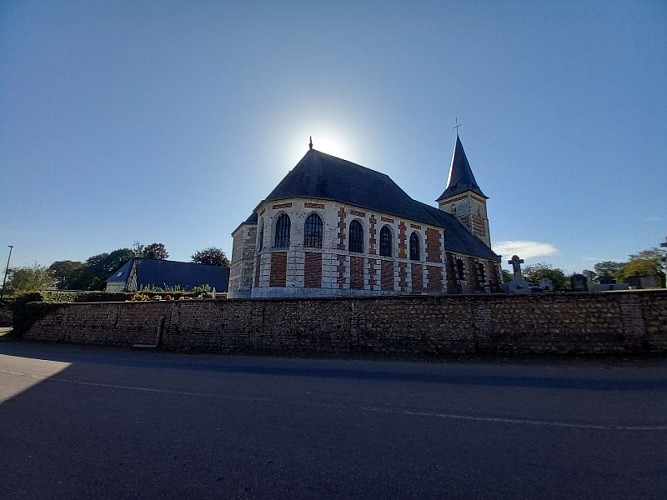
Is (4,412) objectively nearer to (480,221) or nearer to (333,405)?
(333,405)

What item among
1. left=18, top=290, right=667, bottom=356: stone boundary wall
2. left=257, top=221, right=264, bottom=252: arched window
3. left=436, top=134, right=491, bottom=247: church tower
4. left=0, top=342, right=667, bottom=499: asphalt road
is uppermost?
left=436, top=134, right=491, bottom=247: church tower

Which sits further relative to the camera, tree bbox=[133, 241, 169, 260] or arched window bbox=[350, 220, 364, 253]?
tree bbox=[133, 241, 169, 260]

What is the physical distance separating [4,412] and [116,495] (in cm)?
425

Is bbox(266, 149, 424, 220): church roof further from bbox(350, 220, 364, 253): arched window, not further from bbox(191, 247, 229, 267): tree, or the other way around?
bbox(191, 247, 229, 267): tree

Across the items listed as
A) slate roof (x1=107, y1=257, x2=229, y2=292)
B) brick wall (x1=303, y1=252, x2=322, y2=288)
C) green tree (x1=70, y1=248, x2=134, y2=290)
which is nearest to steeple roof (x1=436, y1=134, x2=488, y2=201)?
brick wall (x1=303, y1=252, x2=322, y2=288)

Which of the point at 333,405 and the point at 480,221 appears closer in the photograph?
the point at 333,405

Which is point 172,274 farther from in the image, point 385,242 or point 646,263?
point 646,263

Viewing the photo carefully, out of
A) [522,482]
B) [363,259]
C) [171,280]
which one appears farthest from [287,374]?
[171,280]

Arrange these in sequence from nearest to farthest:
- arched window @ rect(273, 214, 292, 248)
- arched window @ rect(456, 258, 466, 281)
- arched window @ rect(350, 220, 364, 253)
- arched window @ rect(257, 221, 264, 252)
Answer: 1. arched window @ rect(273, 214, 292, 248)
2. arched window @ rect(257, 221, 264, 252)
3. arched window @ rect(350, 220, 364, 253)
4. arched window @ rect(456, 258, 466, 281)

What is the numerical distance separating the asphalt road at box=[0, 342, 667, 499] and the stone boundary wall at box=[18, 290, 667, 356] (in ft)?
6.04

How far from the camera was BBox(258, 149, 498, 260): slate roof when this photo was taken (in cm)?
1958

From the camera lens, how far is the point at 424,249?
22.9m

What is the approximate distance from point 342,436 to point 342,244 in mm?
15455

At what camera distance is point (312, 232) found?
61.4 feet
